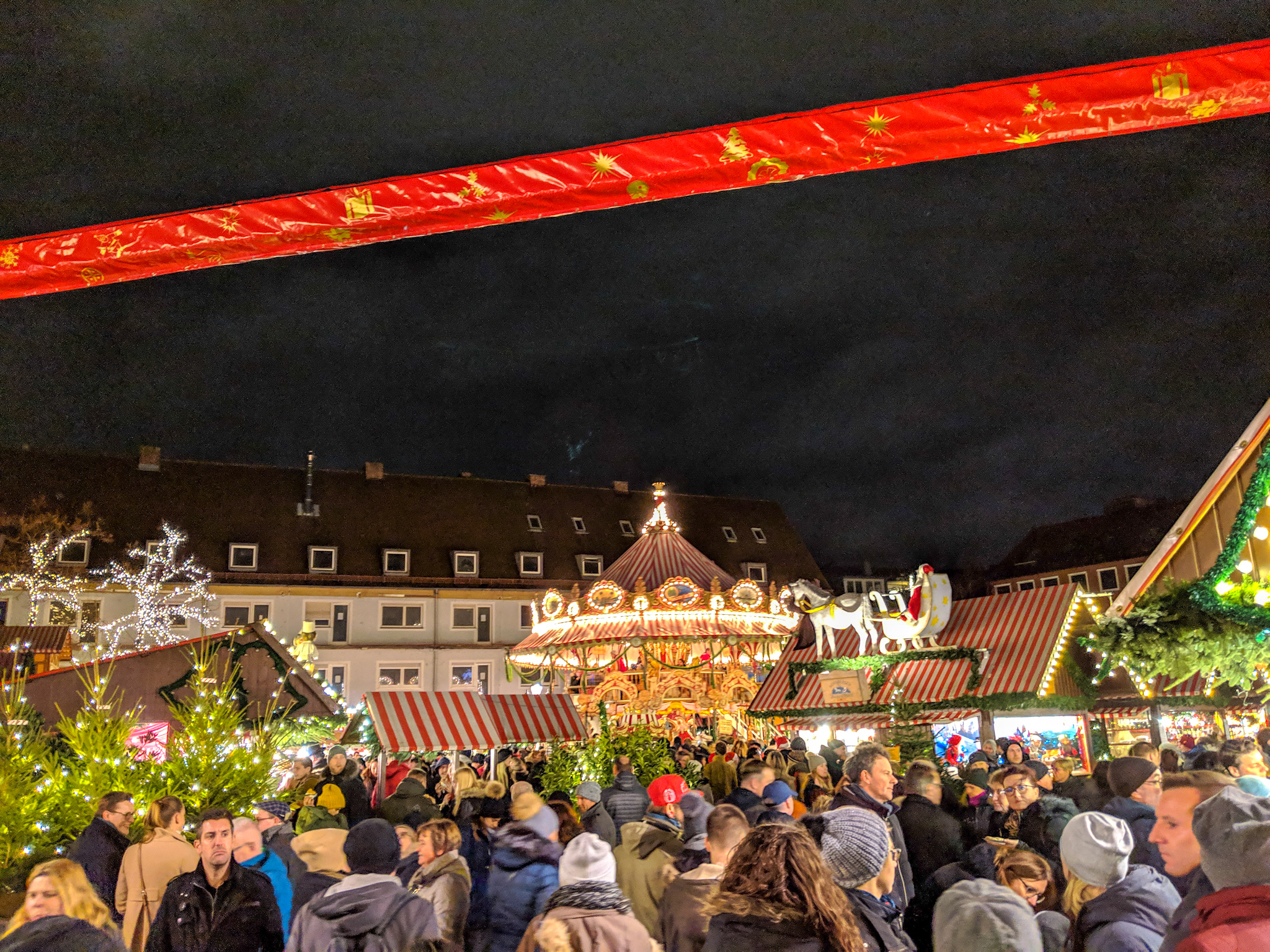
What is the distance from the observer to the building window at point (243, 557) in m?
34.9

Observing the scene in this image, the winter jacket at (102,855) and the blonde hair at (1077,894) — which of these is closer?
the blonde hair at (1077,894)

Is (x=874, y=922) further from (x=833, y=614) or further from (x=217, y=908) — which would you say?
(x=833, y=614)

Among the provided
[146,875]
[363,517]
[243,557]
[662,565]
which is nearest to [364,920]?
[146,875]

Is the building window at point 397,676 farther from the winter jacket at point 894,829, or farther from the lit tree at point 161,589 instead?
the winter jacket at point 894,829

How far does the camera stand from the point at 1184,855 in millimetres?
3582

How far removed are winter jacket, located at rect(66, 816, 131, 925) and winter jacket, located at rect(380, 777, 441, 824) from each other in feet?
8.50

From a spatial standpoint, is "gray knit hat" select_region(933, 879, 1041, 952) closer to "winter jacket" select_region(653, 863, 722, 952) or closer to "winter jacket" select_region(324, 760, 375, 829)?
"winter jacket" select_region(653, 863, 722, 952)

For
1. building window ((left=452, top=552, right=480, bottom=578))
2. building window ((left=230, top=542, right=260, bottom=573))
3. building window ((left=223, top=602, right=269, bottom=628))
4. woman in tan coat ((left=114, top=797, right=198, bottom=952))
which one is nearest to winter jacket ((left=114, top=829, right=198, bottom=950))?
woman in tan coat ((left=114, top=797, right=198, bottom=952))

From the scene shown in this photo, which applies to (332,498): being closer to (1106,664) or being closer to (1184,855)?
(1106,664)

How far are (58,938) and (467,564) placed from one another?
35699 millimetres

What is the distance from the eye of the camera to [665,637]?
19031 mm

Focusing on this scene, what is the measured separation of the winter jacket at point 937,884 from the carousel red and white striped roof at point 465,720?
31.2 ft

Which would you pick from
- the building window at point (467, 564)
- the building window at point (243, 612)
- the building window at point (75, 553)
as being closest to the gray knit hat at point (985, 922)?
the building window at point (243, 612)

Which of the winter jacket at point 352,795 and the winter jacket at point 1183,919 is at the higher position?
the winter jacket at point 1183,919
